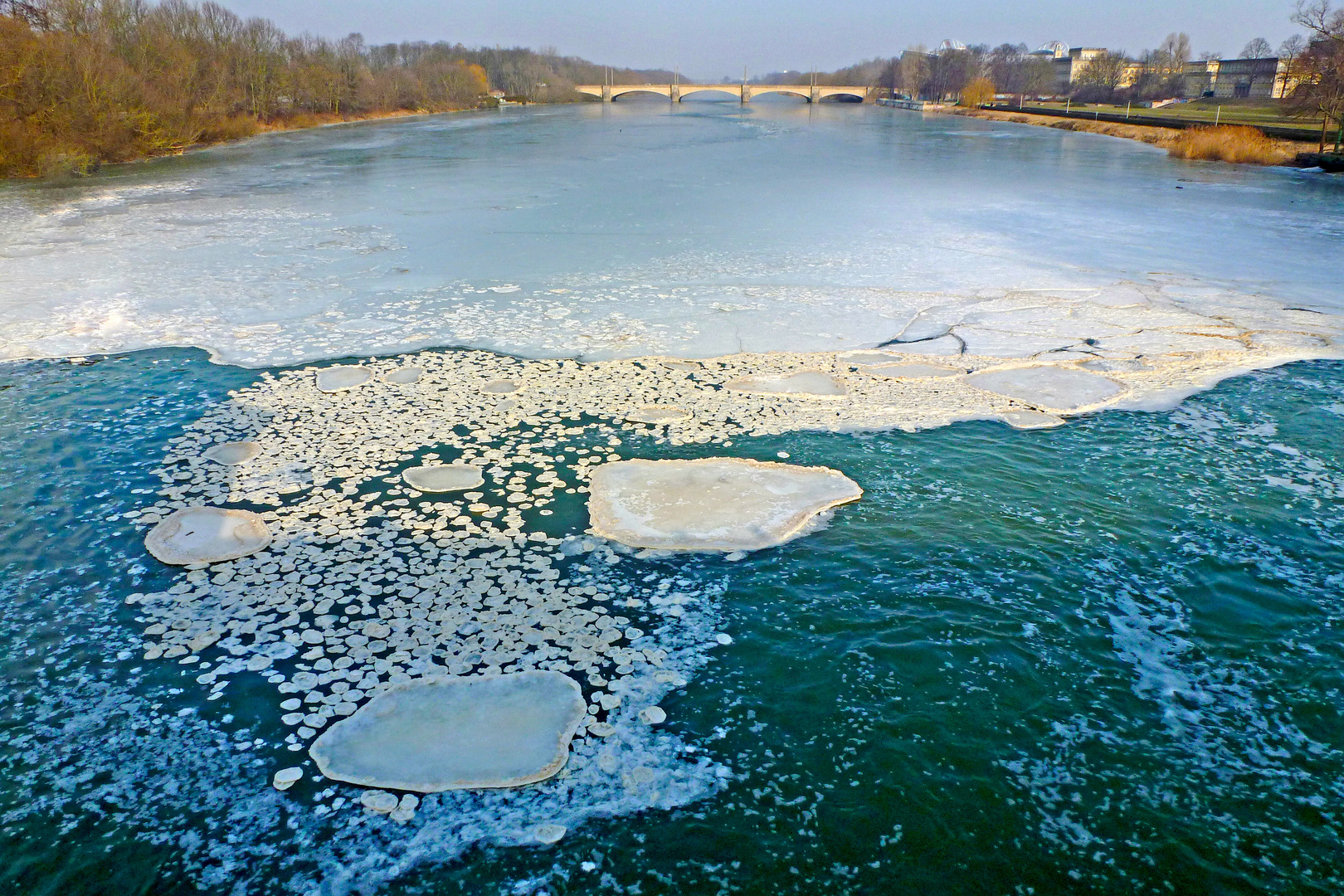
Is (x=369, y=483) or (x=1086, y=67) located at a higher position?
(x=1086, y=67)

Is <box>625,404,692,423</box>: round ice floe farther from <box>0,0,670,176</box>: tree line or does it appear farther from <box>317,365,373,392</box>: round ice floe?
<box>0,0,670,176</box>: tree line

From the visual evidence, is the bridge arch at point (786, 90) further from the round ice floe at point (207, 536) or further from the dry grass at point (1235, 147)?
the round ice floe at point (207, 536)

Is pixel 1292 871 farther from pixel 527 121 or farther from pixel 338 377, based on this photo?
pixel 527 121

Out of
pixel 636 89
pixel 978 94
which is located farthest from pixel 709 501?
pixel 636 89

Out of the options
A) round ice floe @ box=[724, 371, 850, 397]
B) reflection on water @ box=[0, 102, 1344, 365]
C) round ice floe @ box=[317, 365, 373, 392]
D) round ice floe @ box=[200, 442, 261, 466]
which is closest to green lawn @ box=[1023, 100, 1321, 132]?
reflection on water @ box=[0, 102, 1344, 365]

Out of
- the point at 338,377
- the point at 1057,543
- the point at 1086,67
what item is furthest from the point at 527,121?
the point at 1086,67
